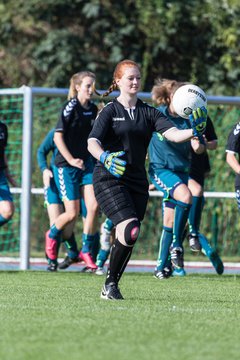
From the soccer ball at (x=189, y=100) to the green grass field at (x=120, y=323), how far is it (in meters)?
1.47

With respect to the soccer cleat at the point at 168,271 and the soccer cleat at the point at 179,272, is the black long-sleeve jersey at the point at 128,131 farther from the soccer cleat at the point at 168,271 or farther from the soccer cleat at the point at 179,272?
the soccer cleat at the point at 179,272

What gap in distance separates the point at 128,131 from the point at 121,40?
1157 centimetres

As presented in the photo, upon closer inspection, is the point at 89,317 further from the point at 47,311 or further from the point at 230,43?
the point at 230,43

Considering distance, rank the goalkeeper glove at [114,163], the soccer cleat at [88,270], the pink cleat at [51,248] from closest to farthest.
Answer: the goalkeeper glove at [114,163] < the soccer cleat at [88,270] < the pink cleat at [51,248]

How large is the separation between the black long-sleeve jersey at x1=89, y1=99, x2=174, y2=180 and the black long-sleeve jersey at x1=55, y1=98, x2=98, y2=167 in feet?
12.0

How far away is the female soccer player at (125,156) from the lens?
815 cm

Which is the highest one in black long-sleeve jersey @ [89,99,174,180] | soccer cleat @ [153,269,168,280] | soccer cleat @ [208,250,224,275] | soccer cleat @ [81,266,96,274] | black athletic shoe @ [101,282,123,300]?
black long-sleeve jersey @ [89,99,174,180]

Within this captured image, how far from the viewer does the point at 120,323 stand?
6586mm

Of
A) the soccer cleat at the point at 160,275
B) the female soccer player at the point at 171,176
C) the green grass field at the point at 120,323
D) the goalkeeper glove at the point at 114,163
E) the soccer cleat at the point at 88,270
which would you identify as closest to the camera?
the green grass field at the point at 120,323

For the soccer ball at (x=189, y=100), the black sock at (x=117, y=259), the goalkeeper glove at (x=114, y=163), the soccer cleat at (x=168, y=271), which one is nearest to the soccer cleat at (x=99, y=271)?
the soccer cleat at (x=168, y=271)

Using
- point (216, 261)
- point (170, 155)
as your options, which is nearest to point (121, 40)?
point (216, 261)

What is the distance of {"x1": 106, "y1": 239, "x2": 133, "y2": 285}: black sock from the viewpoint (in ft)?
26.9

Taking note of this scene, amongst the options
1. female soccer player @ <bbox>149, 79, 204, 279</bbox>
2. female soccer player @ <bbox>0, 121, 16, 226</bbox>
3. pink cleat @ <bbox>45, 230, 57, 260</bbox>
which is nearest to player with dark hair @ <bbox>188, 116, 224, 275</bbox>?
female soccer player @ <bbox>149, 79, 204, 279</bbox>

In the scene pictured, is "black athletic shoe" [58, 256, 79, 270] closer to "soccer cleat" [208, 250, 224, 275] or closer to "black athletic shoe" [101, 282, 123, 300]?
"soccer cleat" [208, 250, 224, 275]
